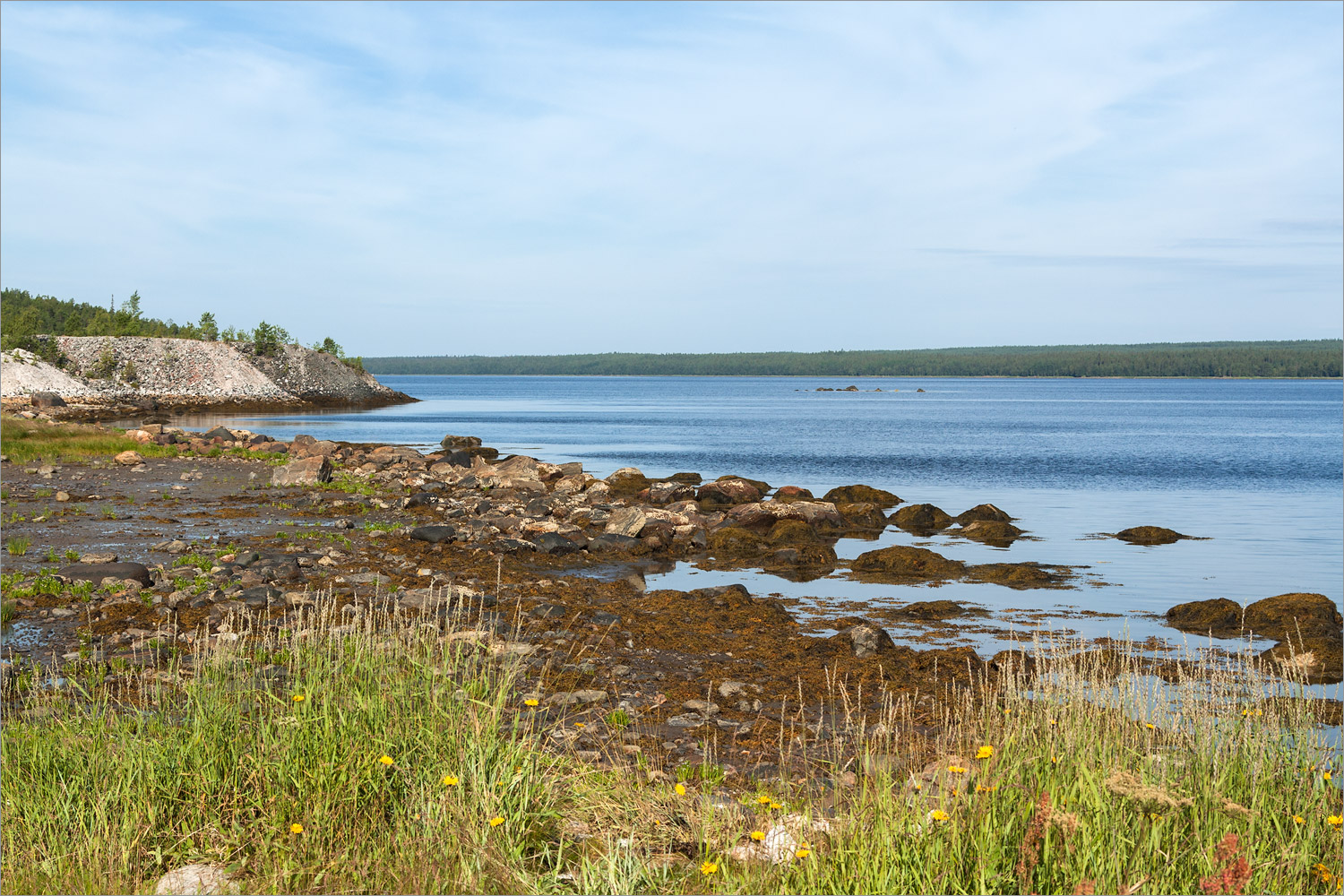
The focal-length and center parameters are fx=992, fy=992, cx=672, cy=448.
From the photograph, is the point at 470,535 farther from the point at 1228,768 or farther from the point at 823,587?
→ the point at 1228,768

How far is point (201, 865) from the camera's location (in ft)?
18.9

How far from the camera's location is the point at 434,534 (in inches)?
811

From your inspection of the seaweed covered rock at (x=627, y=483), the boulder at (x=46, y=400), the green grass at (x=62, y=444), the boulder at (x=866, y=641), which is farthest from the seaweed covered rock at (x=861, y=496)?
the boulder at (x=46, y=400)

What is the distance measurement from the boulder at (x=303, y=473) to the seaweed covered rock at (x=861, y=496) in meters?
15.8

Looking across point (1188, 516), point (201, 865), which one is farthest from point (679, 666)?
point (1188, 516)

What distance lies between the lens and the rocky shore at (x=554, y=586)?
1055 centimetres

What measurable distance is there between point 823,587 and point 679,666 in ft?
23.7

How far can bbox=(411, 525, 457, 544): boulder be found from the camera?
20469 mm

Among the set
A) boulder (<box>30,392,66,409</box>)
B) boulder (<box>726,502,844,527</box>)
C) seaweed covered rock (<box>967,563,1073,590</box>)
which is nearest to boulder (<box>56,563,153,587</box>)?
boulder (<box>726,502,844,527</box>)

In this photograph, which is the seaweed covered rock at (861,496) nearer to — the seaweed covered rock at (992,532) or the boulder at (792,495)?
the boulder at (792,495)

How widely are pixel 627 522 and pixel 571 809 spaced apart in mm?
16566

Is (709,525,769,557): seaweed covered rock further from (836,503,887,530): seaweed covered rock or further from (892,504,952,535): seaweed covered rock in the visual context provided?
(892,504,952,535): seaweed covered rock

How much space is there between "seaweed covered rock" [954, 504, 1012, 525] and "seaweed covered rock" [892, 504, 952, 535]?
15.4 inches

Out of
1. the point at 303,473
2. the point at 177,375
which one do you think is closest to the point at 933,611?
the point at 303,473
